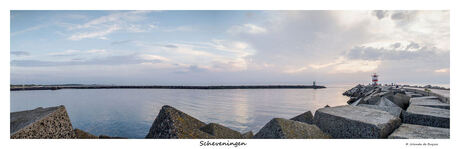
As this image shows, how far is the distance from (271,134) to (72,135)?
9.85 feet

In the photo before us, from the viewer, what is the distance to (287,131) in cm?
262

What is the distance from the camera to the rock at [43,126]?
8.71ft

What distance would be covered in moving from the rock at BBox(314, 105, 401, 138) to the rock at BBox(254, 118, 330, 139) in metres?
0.33

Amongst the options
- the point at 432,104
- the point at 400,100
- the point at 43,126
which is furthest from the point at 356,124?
the point at 400,100

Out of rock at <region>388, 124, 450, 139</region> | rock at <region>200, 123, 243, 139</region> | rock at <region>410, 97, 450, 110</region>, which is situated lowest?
rock at <region>200, 123, 243, 139</region>

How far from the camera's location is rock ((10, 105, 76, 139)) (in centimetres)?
266

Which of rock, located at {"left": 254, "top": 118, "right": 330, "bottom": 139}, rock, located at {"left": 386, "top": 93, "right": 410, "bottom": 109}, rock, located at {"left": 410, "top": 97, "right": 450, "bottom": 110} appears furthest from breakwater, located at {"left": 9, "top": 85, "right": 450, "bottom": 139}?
rock, located at {"left": 386, "top": 93, "right": 410, "bottom": 109}

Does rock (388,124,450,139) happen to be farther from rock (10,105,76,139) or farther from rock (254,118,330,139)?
rock (10,105,76,139)

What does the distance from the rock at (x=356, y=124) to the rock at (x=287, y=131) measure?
1.08 ft

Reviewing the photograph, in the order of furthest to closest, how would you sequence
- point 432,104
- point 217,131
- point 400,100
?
point 400,100 → point 432,104 → point 217,131

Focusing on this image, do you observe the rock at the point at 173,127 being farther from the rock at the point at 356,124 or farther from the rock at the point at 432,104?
the rock at the point at 432,104

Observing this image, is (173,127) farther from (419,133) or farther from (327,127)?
(419,133)

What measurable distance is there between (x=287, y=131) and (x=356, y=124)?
108cm
